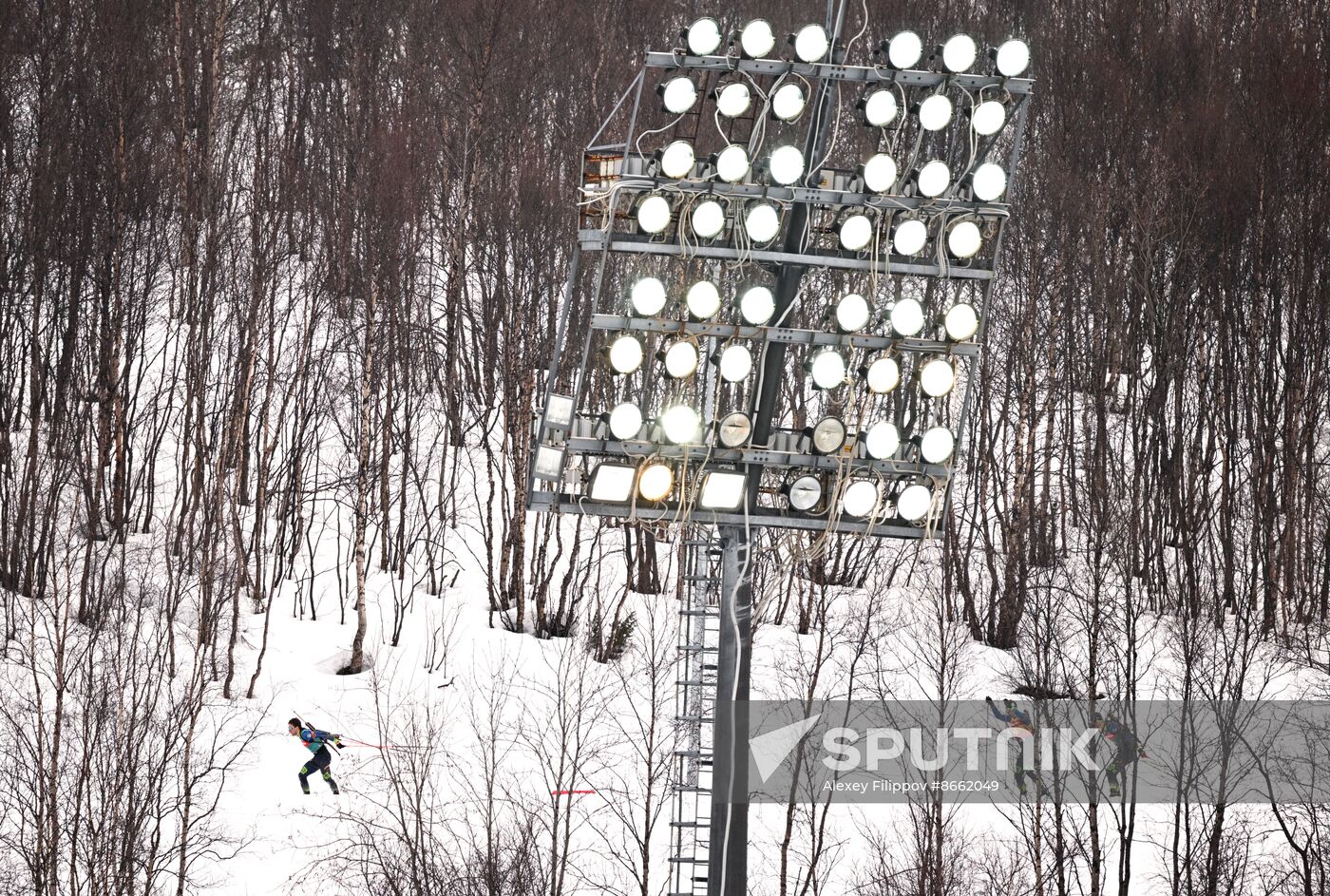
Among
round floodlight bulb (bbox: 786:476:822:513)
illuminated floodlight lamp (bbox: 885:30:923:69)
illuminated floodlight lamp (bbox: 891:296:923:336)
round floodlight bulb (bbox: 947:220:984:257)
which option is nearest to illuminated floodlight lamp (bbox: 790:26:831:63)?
illuminated floodlight lamp (bbox: 885:30:923:69)

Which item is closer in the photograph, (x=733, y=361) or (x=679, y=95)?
(x=679, y=95)

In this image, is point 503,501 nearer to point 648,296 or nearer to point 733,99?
point 648,296

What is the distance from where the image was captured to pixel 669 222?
29.7 ft

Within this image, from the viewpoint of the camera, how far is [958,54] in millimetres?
8930

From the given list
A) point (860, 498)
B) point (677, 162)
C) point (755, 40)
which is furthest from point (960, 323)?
point (755, 40)

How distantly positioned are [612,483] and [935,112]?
3.44 meters

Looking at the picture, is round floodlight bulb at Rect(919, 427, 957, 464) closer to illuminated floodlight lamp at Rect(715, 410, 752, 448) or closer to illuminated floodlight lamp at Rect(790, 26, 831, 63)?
illuminated floodlight lamp at Rect(715, 410, 752, 448)

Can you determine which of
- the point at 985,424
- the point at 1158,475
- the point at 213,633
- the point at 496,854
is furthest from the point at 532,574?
the point at 1158,475

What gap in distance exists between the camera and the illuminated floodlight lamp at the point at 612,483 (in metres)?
9.12

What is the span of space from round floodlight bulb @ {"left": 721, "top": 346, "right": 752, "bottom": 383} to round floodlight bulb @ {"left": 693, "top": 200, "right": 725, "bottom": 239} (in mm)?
814

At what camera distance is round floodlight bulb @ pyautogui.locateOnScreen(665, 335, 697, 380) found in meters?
8.85

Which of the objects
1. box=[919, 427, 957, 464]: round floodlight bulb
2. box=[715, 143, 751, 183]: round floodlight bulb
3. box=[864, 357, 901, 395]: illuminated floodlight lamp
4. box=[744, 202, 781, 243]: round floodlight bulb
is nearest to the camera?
box=[715, 143, 751, 183]: round floodlight bulb

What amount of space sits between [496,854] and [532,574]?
24.6ft

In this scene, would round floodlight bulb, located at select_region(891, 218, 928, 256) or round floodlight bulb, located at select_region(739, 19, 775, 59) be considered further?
round floodlight bulb, located at select_region(891, 218, 928, 256)
